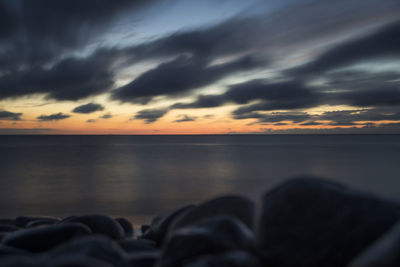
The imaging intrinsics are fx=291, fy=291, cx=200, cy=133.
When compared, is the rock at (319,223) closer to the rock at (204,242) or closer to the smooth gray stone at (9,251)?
the rock at (204,242)

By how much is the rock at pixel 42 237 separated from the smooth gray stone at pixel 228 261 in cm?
156

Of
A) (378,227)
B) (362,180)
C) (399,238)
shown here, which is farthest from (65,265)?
(362,180)

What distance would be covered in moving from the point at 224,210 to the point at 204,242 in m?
0.89

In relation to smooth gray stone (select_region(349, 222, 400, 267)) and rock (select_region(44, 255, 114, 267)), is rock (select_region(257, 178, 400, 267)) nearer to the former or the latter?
smooth gray stone (select_region(349, 222, 400, 267))

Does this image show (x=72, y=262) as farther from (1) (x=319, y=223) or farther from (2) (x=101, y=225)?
(2) (x=101, y=225)

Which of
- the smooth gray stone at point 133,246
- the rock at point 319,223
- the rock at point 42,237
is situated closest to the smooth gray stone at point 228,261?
the rock at point 319,223

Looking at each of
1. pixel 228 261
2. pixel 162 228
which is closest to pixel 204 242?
pixel 228 261

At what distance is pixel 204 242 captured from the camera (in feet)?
6.45

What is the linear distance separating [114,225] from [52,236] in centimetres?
100

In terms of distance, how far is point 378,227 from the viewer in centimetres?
181

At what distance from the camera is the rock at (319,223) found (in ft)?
5.98

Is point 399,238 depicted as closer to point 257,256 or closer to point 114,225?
point 257,256

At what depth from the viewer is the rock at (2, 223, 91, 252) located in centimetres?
269

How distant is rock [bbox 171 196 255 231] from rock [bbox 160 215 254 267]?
2.33 feet
